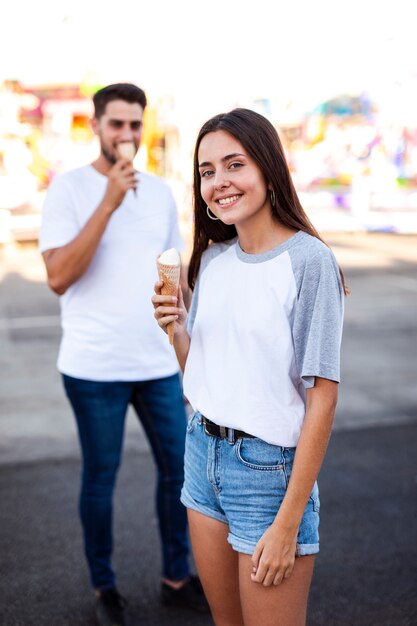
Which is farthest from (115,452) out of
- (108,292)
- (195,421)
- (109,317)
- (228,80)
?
(228,80)

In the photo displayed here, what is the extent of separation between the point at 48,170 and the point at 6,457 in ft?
63.3

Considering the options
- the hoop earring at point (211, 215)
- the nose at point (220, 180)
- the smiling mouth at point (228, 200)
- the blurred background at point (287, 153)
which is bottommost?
the blurred background at point (287, 153)

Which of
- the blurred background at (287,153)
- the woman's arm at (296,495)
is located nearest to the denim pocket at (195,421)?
the woman's arm at (296,495)

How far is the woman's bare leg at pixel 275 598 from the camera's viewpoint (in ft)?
6.21

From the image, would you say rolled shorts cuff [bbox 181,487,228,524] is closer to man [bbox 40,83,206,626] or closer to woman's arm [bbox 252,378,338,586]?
woman's arm [bbox 252,378,338,586]

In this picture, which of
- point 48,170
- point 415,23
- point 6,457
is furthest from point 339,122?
point 6,457

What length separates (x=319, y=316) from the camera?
1.85 metres

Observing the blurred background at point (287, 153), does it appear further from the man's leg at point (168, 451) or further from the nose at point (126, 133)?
the nose at point (126, 133)

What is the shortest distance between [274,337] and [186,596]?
1.87 metres

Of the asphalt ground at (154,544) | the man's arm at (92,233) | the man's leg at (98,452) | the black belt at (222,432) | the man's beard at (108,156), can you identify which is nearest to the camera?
the black belt at (222,432)

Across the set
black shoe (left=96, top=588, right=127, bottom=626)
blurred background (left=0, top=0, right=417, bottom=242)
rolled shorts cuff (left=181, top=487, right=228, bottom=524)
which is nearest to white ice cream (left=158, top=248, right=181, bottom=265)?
rolled shorts cuff (left=181, top=487, right=228, bottom=524)

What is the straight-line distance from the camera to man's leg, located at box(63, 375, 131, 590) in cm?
308

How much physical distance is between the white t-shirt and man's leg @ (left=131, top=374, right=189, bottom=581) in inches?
3.9

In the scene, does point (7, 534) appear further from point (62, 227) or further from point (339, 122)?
point (339, 122)
